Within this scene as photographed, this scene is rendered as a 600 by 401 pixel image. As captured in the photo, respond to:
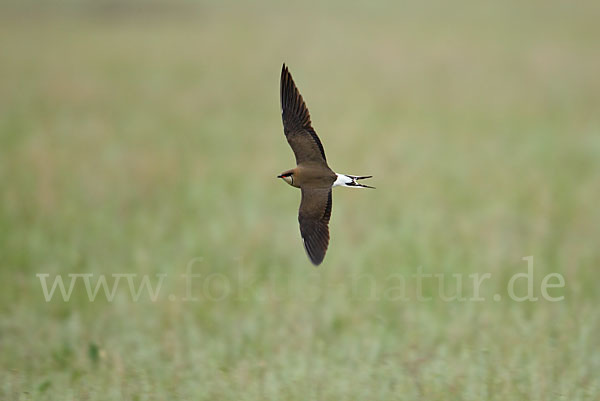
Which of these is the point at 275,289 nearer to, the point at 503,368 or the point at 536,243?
the point at 503,368

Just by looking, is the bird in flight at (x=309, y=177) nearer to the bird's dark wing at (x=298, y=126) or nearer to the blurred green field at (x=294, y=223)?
the bird's dark wing at (x=298, y=126)

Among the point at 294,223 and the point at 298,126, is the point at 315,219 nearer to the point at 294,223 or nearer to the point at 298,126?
the point at 298,126

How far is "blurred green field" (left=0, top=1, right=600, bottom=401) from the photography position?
4965mm

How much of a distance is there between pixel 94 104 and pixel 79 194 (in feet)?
15.0

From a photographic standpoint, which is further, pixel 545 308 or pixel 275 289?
pixel 275 289

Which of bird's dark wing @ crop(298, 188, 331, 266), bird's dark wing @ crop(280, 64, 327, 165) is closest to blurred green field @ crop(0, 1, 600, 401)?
bird's dark wing @ crop(298, 188, 331, 266)

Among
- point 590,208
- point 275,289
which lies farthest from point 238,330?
point 590,208

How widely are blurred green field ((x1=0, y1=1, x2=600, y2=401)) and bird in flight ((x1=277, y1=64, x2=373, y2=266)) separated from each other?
51.3 inches

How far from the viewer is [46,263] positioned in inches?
268

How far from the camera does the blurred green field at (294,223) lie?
4.96m

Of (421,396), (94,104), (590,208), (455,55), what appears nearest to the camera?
(421,396)

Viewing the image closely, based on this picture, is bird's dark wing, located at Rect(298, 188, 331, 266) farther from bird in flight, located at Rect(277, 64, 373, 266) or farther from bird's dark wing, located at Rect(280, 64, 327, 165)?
bird's dark wing, located at Rect(280, 64, 327, 165)

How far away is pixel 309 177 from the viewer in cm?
360

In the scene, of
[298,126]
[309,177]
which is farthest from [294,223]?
[309,177]
